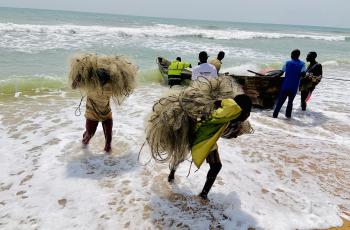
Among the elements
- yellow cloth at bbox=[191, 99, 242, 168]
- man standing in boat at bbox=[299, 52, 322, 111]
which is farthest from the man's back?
yellow cloth at bbox=[191, 99, 242, 168]

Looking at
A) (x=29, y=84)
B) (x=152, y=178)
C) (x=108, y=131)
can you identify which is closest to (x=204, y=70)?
(x=108, y=131)

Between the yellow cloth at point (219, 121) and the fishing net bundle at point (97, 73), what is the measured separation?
195 cm

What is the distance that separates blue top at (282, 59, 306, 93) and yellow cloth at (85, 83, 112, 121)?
15.7ft

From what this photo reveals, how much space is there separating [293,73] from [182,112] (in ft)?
17.9

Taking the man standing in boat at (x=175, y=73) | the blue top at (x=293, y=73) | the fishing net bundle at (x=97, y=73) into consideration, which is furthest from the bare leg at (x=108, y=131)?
the man standing in boat at (x=175, y=73)

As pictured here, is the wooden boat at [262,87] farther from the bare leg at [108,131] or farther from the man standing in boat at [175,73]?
the bare leg at [108,131]

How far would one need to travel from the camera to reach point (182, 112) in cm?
377

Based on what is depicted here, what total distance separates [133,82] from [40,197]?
2105 millimetres

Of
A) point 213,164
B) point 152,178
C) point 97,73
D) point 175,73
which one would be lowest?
point 152,178

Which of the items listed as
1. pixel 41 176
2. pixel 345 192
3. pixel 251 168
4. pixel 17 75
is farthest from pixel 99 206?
pixel 17 75

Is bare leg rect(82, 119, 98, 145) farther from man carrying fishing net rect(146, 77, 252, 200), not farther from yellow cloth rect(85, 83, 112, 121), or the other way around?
man carrying fishing net rect(146, 77, 252, 200)

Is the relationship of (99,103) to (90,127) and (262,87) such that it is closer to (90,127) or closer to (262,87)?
(90,127)

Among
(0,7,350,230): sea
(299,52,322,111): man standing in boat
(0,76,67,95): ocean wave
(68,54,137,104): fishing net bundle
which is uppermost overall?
(68,54,137,104): fishing net bundle

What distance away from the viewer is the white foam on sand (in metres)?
4.13
